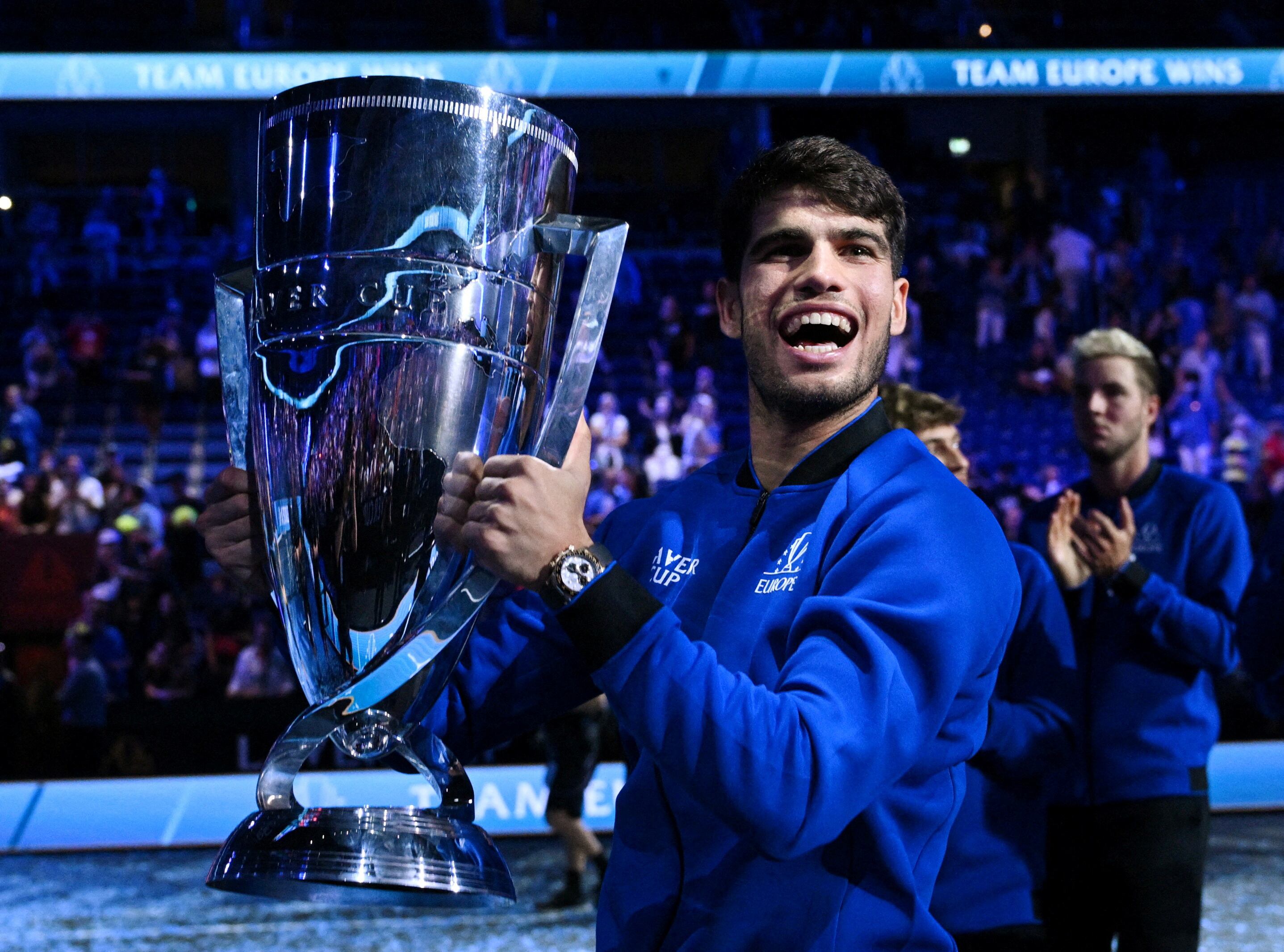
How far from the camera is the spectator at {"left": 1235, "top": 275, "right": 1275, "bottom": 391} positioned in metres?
9.40

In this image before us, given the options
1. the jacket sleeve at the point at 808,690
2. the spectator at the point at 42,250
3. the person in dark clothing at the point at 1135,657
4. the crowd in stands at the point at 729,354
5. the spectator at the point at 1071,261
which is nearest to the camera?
the jacket sleeve at the point at 808,690

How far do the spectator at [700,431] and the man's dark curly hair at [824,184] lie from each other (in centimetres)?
749

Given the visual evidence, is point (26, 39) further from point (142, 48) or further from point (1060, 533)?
point (1060, 533)

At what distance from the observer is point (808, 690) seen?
2.93 ft

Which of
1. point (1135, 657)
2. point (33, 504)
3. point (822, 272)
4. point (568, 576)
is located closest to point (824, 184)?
point (822, 272)

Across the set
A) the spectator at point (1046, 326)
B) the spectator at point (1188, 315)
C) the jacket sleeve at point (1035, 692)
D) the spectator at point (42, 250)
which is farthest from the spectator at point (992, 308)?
the jacket sleeve at point (1035, 692)

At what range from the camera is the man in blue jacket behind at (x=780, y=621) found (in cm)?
88

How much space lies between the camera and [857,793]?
89 cm

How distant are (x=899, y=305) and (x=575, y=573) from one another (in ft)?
1.62

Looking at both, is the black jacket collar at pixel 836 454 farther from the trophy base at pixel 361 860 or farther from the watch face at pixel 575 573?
the trophy base at pixel 361 860

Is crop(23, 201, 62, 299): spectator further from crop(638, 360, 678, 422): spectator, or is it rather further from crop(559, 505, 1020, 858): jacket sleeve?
crop(559, 505, 1020, 858): jacket sleeve

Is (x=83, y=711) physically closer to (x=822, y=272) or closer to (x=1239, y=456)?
(x=822, y=272)

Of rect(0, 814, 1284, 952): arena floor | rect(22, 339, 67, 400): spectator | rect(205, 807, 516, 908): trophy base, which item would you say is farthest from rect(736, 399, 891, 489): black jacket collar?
rect(22, 339, 67, 400): spectator

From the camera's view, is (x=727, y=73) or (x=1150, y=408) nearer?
(x=1150, y=408)
